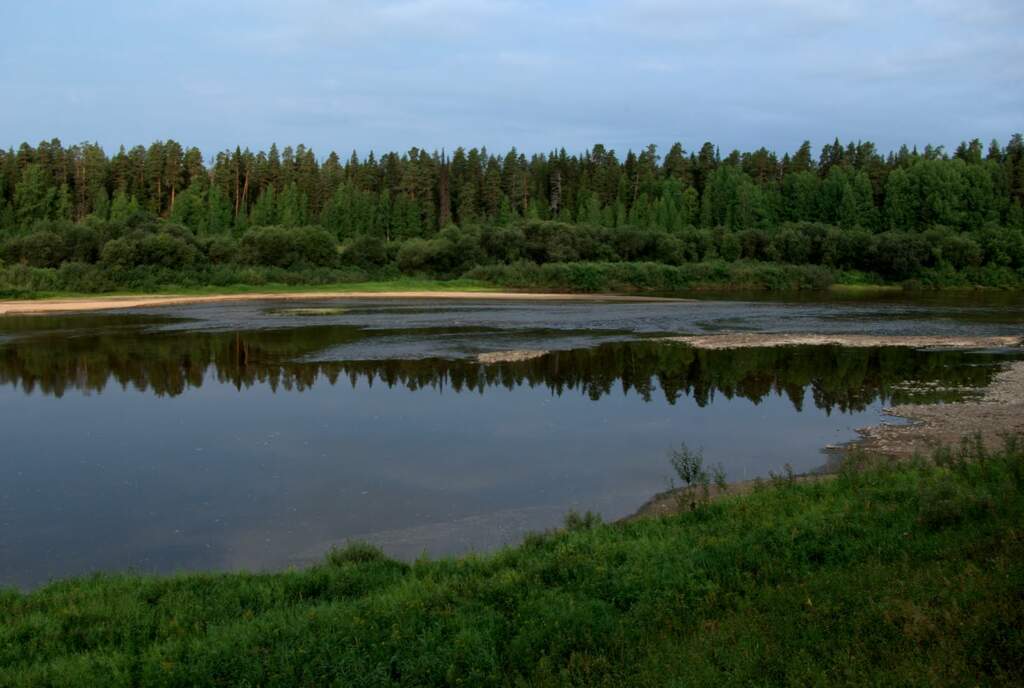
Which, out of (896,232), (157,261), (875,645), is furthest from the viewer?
(896,232)

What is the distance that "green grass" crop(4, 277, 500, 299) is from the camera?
6988 centimetres

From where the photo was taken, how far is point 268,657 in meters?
6.97

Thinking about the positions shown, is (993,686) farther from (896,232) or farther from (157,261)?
(896,232)

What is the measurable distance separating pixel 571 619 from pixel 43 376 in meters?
26.5

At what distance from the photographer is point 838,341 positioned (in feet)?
121

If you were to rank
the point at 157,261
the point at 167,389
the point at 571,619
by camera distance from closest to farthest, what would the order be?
the point at 571,619
the point at 167,389
the point at 157,261

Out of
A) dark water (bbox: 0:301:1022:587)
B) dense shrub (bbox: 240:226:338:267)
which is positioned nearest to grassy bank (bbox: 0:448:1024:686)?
dark water (bbox: 0:301:1022:587)

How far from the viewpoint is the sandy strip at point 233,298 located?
186 feet

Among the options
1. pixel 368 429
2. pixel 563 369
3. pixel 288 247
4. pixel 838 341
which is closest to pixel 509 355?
pixel 563 369

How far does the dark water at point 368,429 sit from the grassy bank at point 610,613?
85.0 inches

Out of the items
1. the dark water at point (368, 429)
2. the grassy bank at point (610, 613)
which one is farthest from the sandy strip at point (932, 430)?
the grassy bank at point (610, 613)

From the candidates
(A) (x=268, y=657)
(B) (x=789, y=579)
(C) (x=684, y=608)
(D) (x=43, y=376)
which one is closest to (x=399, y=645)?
(A) (x=268, y=657)

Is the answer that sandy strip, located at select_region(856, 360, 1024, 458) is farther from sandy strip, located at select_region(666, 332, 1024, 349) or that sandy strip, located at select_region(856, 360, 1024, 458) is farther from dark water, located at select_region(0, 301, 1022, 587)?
sandy strip, located at select_region(666, 332, 1024, 349)

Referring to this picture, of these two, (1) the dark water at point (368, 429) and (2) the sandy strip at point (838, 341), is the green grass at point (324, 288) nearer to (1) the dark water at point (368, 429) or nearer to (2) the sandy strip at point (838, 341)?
(1) the dark water at point (368, 429)
